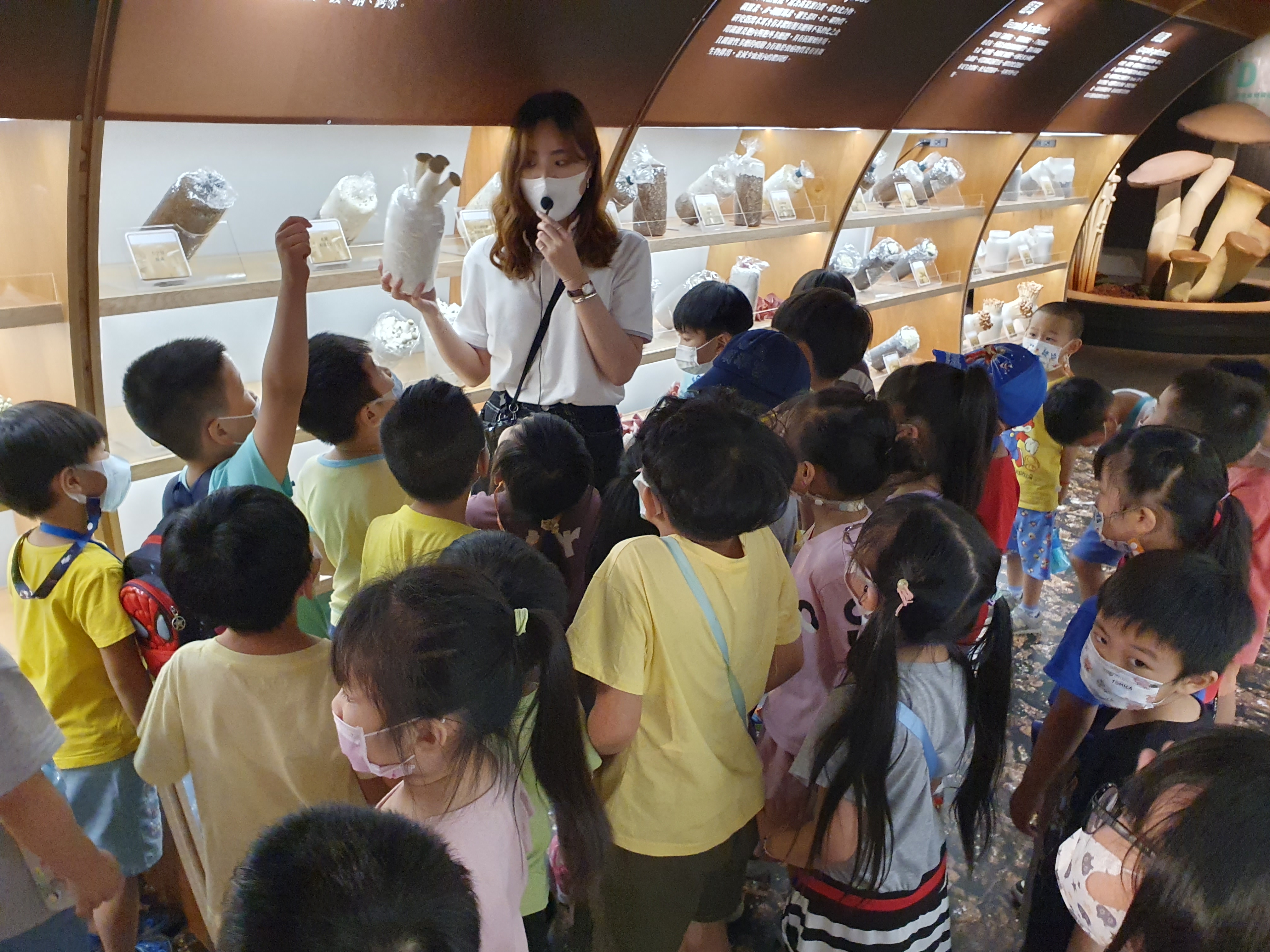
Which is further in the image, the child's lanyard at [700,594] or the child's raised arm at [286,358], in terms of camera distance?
the child's raised arm at [286,358]

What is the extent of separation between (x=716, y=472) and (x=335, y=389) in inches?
32.8

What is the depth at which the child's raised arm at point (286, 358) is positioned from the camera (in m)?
1.37

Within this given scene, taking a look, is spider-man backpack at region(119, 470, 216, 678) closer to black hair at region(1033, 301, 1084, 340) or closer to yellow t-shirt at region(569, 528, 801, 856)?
yellow t-shirt at region(569, 528, 801, 856)

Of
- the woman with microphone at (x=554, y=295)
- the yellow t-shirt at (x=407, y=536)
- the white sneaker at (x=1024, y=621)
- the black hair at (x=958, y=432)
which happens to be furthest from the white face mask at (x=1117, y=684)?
the white sneaker at (x=1024, y=621)

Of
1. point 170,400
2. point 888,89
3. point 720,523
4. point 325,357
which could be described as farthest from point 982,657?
point 888,89

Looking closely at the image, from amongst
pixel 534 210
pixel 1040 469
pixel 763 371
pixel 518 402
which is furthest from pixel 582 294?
pixel 1040 469

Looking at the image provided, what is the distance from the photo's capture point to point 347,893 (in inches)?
22.8

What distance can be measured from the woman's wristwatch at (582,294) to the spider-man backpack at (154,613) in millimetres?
900

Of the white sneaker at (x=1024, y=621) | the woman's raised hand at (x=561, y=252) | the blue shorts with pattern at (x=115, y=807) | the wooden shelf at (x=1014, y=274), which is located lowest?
the white sneaker at (x=1024, y=621)

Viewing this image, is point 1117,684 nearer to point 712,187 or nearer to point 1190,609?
point 1190,609

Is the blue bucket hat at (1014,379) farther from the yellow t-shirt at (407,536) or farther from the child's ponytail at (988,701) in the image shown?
the yellow t-shirt at (407,536)

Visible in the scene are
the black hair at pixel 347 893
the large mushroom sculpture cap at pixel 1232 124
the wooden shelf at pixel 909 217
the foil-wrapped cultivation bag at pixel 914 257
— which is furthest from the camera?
the large mushroom sculpture cap at pixel 1232 124

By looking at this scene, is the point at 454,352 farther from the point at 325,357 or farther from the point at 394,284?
the point at 325,357

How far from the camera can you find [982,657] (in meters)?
1.41
